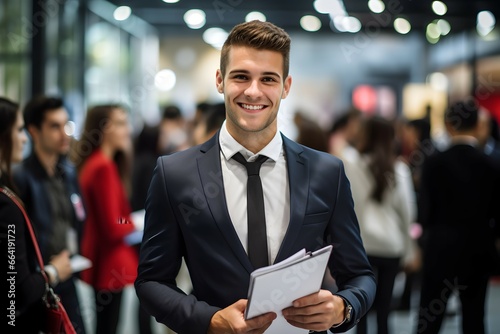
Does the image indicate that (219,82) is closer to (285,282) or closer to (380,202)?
(285,282)

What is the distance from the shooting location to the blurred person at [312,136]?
162 inches

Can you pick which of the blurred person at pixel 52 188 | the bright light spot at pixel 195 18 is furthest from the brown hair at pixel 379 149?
the bright light spot at pixel 195 18

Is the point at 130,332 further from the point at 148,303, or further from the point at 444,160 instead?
the point at 148,303

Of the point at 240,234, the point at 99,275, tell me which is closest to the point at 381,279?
the point at 99,275

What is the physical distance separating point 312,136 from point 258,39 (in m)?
2.35

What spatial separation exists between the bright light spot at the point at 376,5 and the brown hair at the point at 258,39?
6.12 meters

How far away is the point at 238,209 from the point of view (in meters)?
1.86

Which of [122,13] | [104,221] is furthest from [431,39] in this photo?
[104,221]

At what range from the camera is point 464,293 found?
3887 millimetres

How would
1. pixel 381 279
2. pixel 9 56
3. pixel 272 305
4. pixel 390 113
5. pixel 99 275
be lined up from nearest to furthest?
pixel 272 305 < pixel 99 275 < pixel 381 279 < pixel 9 56 < pixel 390 113

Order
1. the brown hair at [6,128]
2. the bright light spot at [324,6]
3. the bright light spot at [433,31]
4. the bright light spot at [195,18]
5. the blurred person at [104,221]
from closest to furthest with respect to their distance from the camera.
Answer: the brown hair at [6,128] → the blurred person at [104,221] → the bright light spot at [324,6] → the bright light spot at [195,18] → the bright light spot at [433,31]

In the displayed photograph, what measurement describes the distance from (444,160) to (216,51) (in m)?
8.74

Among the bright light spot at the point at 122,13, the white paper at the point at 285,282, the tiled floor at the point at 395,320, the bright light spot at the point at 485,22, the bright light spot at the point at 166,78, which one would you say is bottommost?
the tiled floor at the point at 395,320

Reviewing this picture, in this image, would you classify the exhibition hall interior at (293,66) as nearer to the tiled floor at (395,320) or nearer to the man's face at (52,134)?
the tiled floor at (395,320)
